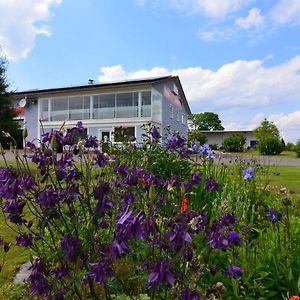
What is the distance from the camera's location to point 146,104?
28.7 metres

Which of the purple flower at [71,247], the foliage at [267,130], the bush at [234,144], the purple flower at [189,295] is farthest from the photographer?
the foliage at [267,130]

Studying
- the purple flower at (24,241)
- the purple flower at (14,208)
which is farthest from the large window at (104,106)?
the purple flower at (14,208)

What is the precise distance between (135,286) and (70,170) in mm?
1086

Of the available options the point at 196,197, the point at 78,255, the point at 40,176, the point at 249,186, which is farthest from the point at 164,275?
the point at 249,186

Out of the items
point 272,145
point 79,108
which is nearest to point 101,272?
point 79,108

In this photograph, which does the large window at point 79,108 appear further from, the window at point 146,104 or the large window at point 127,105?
the window at point 146,104

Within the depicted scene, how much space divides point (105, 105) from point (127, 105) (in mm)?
1871

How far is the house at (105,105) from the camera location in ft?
93.6

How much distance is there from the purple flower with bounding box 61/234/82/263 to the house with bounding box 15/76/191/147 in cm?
2502

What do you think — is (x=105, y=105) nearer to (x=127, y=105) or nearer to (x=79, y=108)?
(x=127, y=105)

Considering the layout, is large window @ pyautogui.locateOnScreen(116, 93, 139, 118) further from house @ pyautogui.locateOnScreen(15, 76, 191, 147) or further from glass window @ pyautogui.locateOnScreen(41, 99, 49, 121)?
glass window @ pyautogui.locateOnScreen(41, 99, 49, 121)

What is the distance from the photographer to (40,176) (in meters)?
1.84

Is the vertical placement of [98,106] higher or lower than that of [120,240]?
higher

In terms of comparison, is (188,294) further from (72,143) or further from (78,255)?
(72,143)
